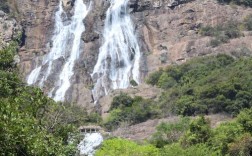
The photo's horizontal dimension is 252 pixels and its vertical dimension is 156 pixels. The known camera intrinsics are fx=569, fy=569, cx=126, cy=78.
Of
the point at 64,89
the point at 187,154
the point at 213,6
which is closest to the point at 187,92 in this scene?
the point at 64,89

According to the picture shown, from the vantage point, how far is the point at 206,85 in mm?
69875

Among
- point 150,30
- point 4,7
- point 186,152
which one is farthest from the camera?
point 4,7

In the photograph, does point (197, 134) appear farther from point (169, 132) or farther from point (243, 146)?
point (169, 132)

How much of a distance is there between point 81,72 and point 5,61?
66.1 meters

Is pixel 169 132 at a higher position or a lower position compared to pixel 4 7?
lower

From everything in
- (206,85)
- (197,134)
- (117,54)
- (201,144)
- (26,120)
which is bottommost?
(206,85)

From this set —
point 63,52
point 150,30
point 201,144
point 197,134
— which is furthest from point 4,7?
point 201,144

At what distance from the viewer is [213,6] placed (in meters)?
93.1

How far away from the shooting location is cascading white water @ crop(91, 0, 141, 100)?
278ft

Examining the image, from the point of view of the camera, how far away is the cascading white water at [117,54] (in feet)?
278

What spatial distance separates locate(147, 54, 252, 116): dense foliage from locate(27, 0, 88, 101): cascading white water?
537 inches

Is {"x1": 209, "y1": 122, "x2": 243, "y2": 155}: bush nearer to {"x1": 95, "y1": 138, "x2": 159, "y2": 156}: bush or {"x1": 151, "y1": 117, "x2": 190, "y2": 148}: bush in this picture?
{"x1": 95, "y1": 138, "x2": 159, "y2": 156}: bush

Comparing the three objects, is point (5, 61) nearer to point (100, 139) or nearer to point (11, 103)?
point (11, 103)

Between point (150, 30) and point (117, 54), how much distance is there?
23.4 ft
